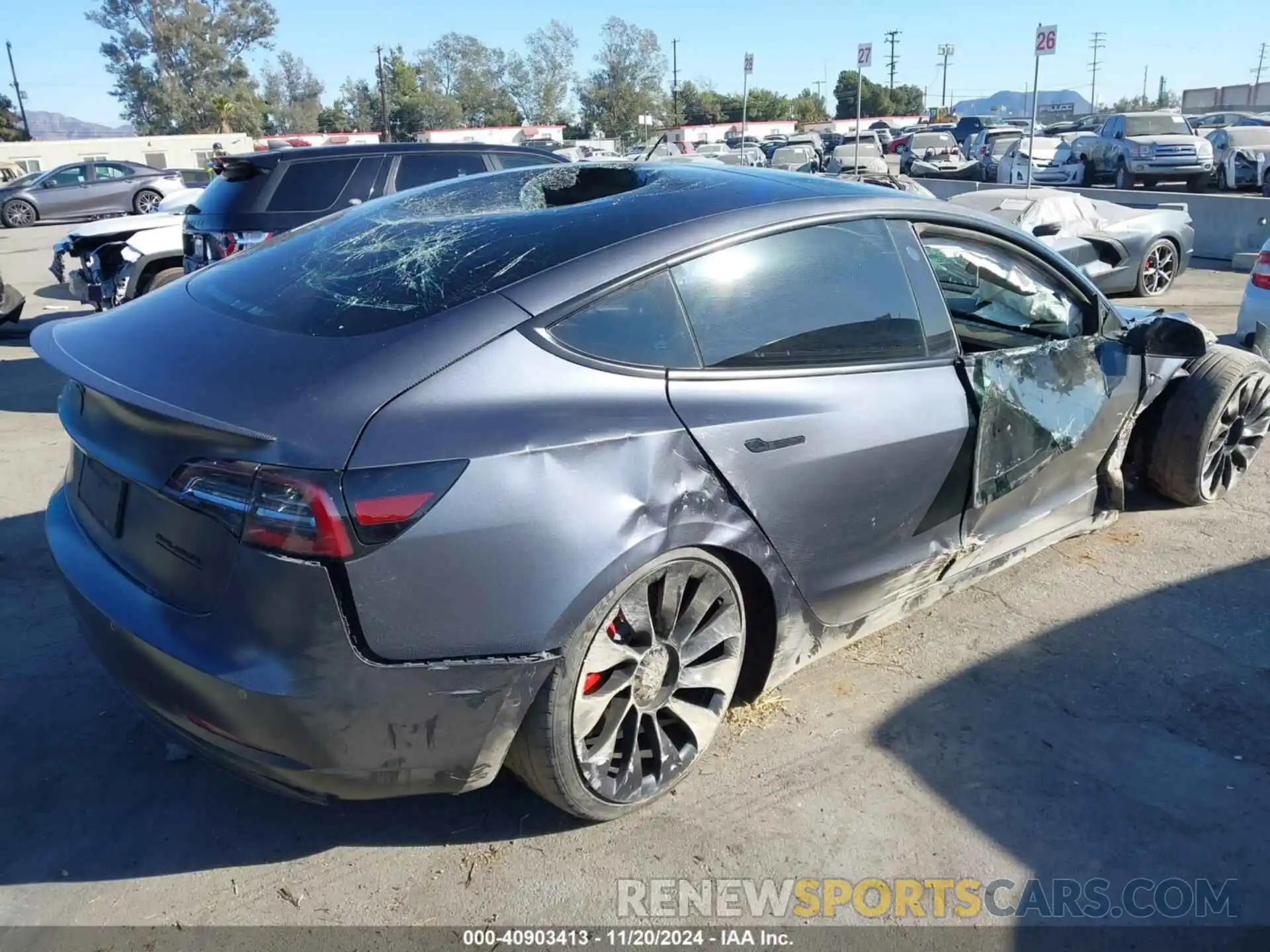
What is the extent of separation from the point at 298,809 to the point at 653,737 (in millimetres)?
1062

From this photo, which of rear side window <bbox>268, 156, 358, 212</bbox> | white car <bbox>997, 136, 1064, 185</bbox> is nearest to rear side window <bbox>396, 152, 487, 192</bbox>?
rear side window <bbox>268, 156, 358, 212</bbox>

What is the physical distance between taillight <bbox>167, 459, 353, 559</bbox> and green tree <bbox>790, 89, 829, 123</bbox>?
9458 cm

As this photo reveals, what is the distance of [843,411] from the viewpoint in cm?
300

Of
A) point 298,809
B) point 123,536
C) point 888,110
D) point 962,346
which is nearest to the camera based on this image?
point 123,536

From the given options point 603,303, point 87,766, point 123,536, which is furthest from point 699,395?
point 87,766

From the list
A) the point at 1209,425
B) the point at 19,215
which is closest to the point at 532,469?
the point at 1209,425

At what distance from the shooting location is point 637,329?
269 cm

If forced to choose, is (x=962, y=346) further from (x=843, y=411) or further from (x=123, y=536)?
(x=123, y=536)

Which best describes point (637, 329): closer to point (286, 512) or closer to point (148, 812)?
point (286, 512)

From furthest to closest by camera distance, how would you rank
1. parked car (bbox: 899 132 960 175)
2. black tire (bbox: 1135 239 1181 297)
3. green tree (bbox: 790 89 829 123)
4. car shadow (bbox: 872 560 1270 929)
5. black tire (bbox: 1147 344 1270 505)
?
green tree (bbox: 790 89 829 123) < parked car (bbox: 899 132 960 175) < black tire (bbox: 1135 239 1181 297) < black tire (bbox: 1147 344 1270 505) < car shadow (bbox: 872 560 1270 929)

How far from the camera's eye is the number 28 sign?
661 inches

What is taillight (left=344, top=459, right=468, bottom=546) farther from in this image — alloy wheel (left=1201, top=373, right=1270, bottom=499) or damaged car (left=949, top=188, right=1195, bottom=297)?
damaged car (left=949, top=188, right=1195, bottom=297)

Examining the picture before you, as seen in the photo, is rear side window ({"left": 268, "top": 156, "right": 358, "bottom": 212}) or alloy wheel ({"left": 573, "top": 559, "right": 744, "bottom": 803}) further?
rear side window ({"left": 268, "top": 156, "right": 358, "bottom": 212})

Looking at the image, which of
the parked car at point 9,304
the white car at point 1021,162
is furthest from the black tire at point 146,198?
the white car at point 1021,162
